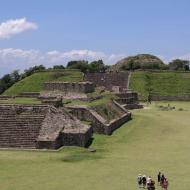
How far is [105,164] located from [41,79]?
61.2 meters

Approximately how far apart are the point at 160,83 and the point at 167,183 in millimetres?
64496

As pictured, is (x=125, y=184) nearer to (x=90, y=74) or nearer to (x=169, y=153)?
(x=169, y=153)

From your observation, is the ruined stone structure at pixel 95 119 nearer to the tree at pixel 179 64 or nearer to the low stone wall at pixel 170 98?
the low stone wall at pixel 170 98

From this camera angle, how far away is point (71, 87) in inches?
2192

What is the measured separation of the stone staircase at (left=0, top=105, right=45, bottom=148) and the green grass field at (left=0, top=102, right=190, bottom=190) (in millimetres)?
2366

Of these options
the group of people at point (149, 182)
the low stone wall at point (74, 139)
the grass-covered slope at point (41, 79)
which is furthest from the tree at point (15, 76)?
the group of people at point (149, 182)

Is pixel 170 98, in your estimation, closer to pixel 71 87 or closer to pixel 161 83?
pixel 161 83

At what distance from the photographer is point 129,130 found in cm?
4159

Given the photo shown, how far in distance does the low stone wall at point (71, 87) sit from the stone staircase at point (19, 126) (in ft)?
57.7

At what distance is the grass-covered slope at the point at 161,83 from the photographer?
8069 cm

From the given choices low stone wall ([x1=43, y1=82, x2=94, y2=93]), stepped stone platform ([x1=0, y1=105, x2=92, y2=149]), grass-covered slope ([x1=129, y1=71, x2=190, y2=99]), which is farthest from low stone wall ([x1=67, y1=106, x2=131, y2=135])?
grass-covered slope ([x1=129, y1=71, x2=190, y2=99])

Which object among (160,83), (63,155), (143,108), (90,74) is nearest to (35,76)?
(90,74)

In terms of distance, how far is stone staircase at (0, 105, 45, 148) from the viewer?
111 feet

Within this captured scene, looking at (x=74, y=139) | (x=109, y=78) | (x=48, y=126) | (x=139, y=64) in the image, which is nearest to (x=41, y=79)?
(x=109, y=78)
